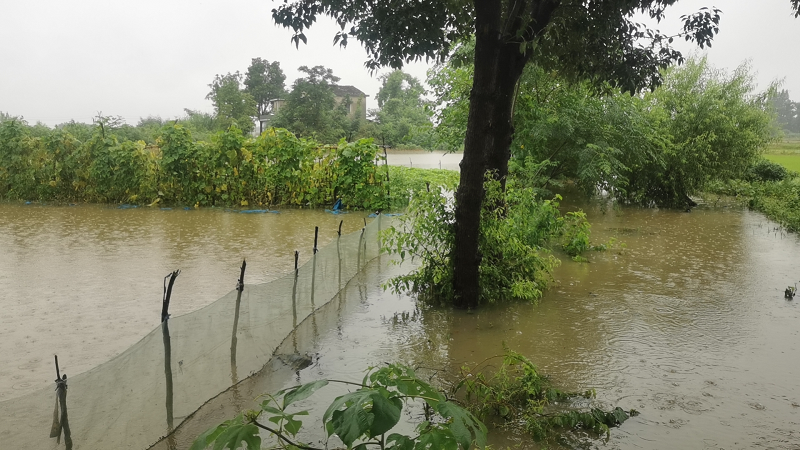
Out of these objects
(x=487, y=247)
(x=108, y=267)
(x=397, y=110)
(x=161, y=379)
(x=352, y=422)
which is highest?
(x=397, y=110)

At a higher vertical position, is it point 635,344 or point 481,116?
point 481,116

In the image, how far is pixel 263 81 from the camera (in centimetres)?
4469

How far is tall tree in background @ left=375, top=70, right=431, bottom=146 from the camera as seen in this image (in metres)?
42.8

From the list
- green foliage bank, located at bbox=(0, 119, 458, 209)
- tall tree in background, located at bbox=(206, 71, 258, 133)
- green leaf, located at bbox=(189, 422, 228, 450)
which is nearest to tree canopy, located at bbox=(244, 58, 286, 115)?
tall tree in background, located at bbox=(206, 71, 258, 133)

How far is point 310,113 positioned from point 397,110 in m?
16.9

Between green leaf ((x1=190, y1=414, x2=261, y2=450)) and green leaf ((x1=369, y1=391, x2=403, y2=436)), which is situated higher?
green leaf ((x1=369, y1=391, x2=403, y2=436))

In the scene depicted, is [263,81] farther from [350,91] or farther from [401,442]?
[401,442]

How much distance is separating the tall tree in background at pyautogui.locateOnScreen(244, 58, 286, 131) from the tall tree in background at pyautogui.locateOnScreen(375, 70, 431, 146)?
28.3 feet

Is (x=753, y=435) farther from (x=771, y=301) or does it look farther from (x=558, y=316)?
(x=771, y=301)

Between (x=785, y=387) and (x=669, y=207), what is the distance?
13.1m

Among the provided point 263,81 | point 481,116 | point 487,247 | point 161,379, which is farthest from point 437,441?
point 263,81

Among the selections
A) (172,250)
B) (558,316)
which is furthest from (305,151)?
(558,316)

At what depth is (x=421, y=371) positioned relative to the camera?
5.34m

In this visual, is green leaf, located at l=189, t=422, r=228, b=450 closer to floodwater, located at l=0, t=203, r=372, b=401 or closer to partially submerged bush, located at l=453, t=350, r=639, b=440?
partially submerged bush, located at l=453, t=350, r=639, b=440
